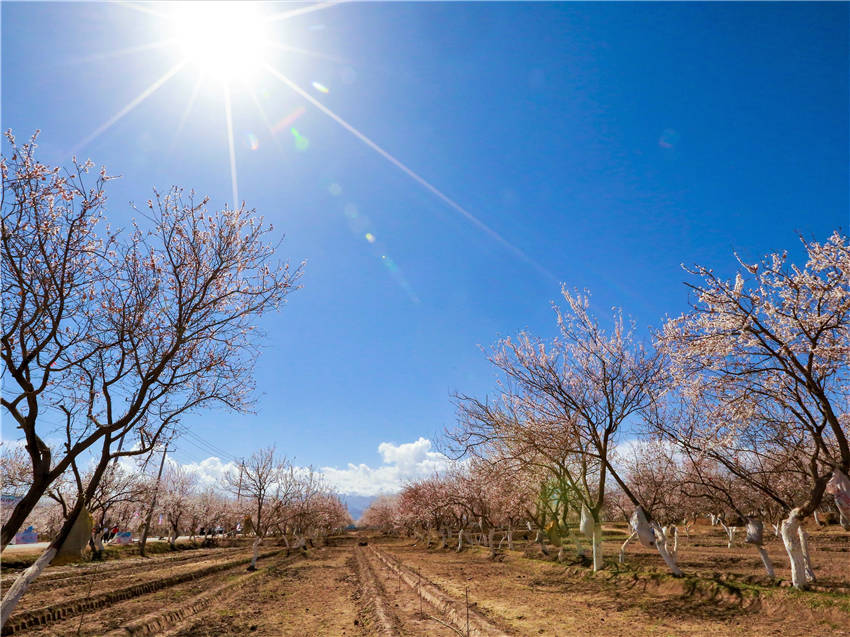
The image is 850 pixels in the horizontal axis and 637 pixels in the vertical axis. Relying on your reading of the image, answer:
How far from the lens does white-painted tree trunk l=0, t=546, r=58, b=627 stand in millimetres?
6636

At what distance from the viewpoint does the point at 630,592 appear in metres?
Answer: 15.0

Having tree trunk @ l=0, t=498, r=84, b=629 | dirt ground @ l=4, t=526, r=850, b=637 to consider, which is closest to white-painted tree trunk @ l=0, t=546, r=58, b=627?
tree trunk @ l=0, t=498, r=84, b=629

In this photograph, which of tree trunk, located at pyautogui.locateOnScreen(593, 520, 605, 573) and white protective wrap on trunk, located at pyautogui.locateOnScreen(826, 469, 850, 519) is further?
tree trunk, located at pyautogui.locateOnScreen(593, 520, 605, 573)

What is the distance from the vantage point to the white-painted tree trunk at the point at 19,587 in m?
6.64

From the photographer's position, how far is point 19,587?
7.18m

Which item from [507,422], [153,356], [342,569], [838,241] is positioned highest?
[838,241]

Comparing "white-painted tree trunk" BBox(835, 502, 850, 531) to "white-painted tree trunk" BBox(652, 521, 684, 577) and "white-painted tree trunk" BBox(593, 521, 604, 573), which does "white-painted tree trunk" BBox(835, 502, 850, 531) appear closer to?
→ "white-painted tree trunk" BBox(652, 521, 684, 577)

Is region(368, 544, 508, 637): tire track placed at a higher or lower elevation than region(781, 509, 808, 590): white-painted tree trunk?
lower

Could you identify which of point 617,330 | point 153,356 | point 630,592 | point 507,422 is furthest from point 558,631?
point 153,356

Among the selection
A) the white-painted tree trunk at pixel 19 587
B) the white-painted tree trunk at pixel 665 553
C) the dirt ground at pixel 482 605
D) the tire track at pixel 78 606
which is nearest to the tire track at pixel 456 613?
the dirt ground at pixel 482 605

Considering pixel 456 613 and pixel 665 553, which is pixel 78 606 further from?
pixel 665 553

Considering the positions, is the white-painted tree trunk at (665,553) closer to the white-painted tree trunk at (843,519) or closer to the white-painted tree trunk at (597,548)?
the white-painted tree trunk at (597,548)

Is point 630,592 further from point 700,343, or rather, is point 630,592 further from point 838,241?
point 838,241

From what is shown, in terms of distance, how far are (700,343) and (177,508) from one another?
2709 inches
